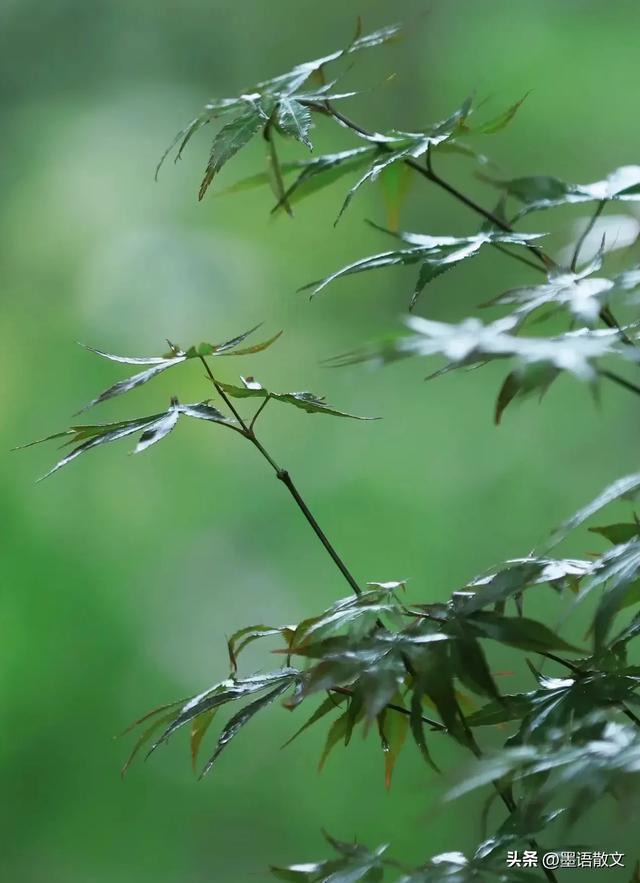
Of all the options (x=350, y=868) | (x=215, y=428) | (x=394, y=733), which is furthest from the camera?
(x=215, y=428)

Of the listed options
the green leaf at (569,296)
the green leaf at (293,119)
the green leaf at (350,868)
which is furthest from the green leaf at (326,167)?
the green leaf at (350,868)

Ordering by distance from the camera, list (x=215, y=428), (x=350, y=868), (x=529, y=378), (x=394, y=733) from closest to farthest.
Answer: (x=529, y=378)
(x=350, y=868)
(x=394, y=733)
(x=215, y=428)

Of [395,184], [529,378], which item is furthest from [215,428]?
[529,378]

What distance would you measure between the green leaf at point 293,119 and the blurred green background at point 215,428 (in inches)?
58.4

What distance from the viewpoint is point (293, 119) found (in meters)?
0.61

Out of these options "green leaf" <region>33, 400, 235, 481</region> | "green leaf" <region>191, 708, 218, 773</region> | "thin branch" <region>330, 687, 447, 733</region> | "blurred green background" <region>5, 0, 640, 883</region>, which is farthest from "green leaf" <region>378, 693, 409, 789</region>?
"blurred green background" <region>5, 0, 640, 883</region>

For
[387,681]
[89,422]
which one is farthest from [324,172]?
[89,422]

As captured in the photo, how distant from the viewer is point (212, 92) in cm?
216

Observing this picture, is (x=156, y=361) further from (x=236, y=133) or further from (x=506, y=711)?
(x=506, y=711)

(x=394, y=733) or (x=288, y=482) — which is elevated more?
(x=288, y=482)

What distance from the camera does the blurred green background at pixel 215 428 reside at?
205cm

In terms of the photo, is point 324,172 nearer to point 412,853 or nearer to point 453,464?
point 453,464

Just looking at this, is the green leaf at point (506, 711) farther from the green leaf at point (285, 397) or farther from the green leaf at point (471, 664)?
the green leaf at point (285, 397)

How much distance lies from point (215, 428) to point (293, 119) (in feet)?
5.08
